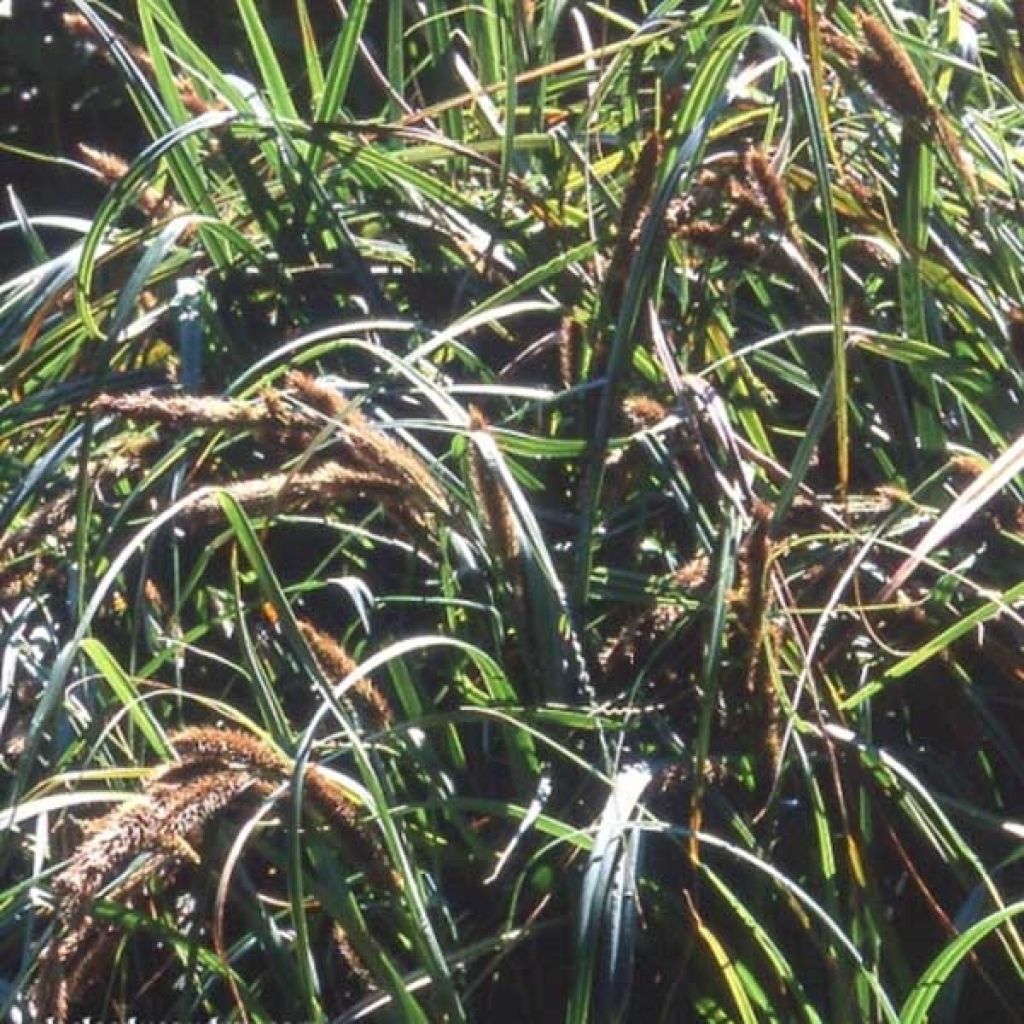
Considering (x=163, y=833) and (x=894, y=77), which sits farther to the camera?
(x=894, y=77)

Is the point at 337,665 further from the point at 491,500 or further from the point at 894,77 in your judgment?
the point at 894,77

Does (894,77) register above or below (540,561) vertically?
above

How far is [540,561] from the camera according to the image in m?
2.05

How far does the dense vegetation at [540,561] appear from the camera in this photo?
1932mm

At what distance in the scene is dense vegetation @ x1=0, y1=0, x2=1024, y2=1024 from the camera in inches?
76.0

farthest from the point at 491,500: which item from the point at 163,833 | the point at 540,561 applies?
the point at 163,833

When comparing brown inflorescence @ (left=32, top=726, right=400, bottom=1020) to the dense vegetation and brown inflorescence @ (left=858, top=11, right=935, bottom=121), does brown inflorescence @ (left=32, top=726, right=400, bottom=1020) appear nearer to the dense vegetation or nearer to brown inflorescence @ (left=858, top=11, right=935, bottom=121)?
the dense vegetation

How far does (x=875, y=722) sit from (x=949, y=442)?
32 centimetres

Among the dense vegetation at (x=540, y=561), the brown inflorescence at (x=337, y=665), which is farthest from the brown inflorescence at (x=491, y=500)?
the brown inflorescence at (x=337, y=665)

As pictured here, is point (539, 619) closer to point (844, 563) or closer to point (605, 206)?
point (844, 563)

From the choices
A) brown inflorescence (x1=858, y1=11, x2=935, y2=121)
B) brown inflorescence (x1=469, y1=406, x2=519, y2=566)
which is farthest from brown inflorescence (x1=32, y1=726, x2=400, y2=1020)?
brown inflorescence (x1=858, y1=11, x2=935, y2=121)

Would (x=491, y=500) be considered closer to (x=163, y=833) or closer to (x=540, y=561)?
(x=540, y=561)

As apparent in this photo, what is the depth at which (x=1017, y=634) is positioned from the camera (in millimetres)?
2096

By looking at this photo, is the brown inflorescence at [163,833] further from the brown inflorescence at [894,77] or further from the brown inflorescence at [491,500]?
the brown inflorescence at [894,77]
